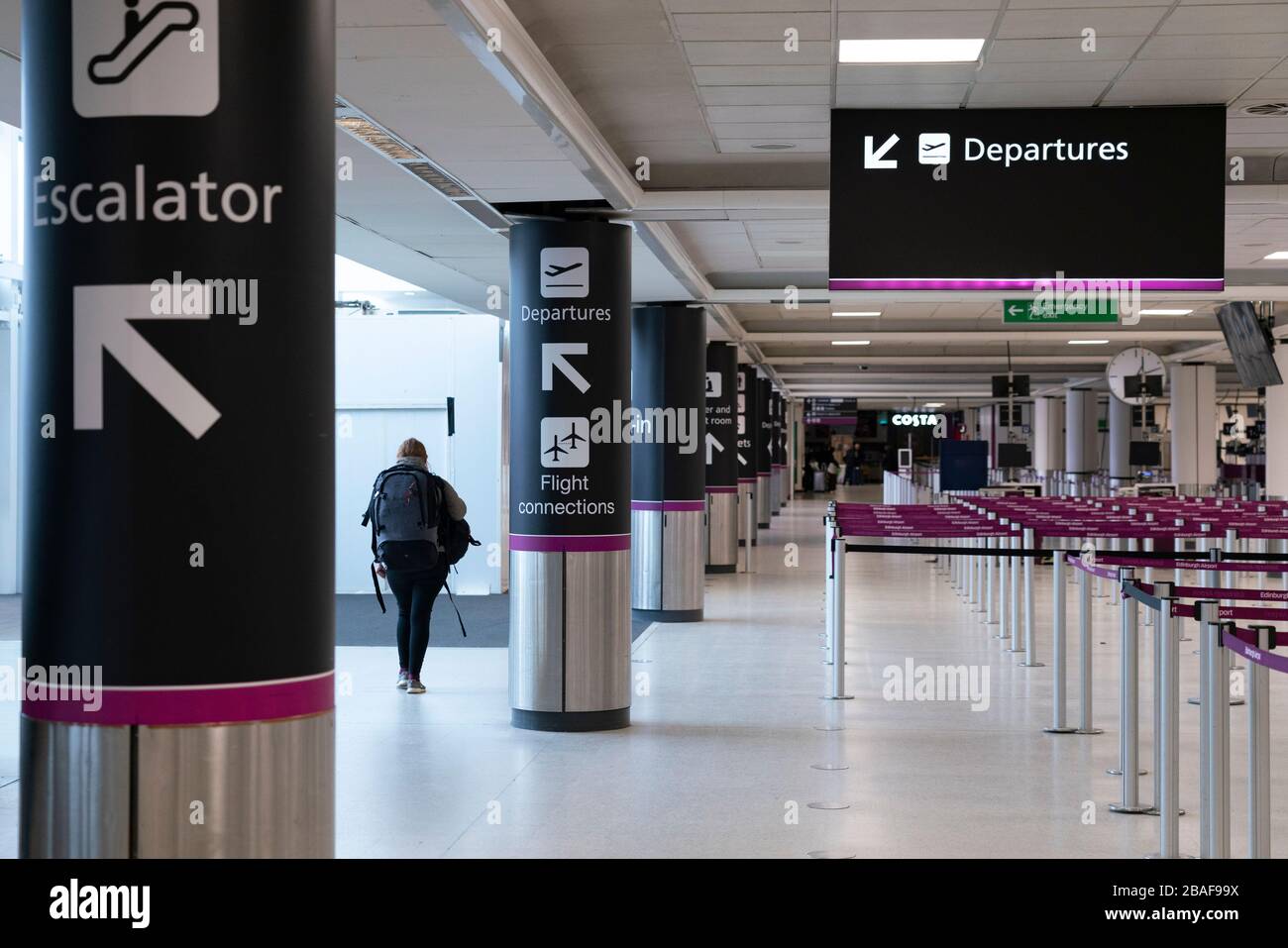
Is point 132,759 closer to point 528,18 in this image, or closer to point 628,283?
point 528,18

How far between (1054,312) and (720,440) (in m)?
7.03

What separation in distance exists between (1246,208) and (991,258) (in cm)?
317

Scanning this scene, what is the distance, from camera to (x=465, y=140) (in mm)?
6824

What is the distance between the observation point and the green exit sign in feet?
34.5

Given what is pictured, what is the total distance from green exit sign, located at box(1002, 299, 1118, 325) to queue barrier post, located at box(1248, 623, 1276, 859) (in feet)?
19.6

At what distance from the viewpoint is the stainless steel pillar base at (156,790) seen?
2975mm

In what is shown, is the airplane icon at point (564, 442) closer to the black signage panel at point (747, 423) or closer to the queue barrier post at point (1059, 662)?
the queue barrier post at point (1059, 662)

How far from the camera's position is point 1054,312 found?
39.2 feet

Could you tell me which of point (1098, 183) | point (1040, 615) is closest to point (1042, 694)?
point (1098, 183)

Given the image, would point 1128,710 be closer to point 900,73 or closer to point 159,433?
point 900,73

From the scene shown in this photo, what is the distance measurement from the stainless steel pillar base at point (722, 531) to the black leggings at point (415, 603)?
9.58 m

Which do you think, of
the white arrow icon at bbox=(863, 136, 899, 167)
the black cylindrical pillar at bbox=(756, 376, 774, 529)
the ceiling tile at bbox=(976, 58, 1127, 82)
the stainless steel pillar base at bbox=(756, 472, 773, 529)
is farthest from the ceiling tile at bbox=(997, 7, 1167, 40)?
the stainless steel pillar base at bbox=(756, 472, 773, 529)

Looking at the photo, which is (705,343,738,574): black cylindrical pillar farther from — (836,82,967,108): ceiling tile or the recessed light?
the recessed light
